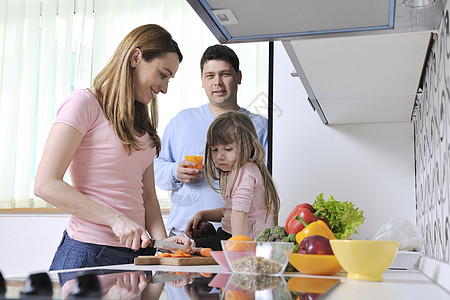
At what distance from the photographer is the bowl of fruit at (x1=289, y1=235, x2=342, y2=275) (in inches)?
38.9

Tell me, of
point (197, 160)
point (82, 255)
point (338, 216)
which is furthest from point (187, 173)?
point (338, 216)

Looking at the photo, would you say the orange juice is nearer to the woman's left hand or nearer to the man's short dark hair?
the man's short dark hair

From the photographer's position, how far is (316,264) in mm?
999

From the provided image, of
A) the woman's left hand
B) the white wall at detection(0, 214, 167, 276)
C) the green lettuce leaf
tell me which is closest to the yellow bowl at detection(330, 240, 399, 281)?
the green lettuce leaf

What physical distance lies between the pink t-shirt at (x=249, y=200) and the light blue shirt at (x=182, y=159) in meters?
0.08

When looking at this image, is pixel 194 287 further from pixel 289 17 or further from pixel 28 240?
pixel 28 240

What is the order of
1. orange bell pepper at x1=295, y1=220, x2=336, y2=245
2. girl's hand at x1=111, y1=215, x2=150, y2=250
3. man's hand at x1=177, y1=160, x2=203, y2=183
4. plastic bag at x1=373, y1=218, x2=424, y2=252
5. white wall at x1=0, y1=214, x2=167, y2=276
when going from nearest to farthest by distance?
orange bell pepper at x1=295, y1=220, x2=336, y2=245
girl's hand at x1=111, y1=215, x2=150, y2=250
plastic bag at x1=373, y1=218, x2=424, y2=252
man's hand at x1=177, y1=160, x2=203, y2=183
white wall at x1=0, y1=214, x2=167, y2=276

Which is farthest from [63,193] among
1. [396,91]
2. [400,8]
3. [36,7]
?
[36,7]

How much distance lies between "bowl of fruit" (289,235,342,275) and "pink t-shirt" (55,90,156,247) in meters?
0.61

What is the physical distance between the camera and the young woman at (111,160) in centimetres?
133

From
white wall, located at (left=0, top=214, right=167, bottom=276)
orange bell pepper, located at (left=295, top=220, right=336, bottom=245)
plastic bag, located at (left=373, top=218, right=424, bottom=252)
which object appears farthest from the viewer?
white wall, located at (left=0, top=214, right=167, bottom=276)

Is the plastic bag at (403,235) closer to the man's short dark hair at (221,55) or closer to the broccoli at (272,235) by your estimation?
the broccoli at (272,235)

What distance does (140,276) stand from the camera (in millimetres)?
870

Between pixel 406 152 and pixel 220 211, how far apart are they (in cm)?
83
